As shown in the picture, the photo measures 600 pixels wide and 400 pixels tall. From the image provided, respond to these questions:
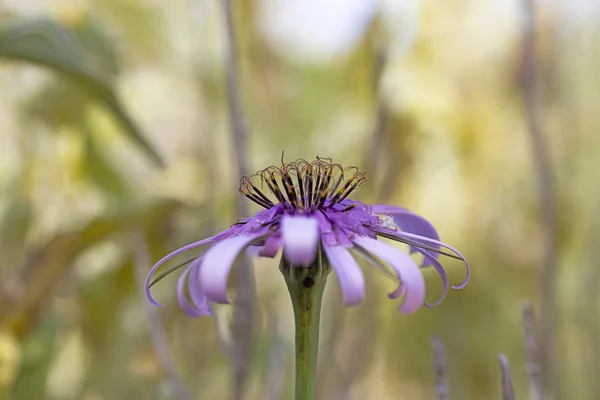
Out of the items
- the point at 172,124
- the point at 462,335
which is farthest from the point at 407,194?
the point at 172,124

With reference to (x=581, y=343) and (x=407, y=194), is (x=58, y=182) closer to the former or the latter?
(x=407, y=194)

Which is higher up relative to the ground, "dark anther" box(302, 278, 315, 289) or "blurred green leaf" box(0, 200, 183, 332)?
"dark anther" box(302, 278, 315, 289)

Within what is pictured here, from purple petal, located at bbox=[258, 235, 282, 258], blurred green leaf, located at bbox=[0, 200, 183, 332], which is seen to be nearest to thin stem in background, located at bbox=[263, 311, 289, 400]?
blurred green leaf, located at bbox=[0, 200, 183, 332]

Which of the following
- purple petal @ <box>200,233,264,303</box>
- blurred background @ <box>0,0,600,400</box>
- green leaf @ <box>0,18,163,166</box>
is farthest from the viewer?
blurred background @ <box>0,0,600,400</box>

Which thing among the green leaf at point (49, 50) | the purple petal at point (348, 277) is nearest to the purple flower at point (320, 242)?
the purple petal at point (348, 277)

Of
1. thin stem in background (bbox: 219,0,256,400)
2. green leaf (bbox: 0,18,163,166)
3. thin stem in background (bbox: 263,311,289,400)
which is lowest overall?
thin stem in background (bbox: 263,311,289,400)

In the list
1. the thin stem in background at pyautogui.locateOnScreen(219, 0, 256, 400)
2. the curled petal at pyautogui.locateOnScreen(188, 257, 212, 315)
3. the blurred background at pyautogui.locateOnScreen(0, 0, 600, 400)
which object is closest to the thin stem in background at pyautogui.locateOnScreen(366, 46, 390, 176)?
the blurred background at pyautogui.locateOnScreen(0, 0, 600, 400)

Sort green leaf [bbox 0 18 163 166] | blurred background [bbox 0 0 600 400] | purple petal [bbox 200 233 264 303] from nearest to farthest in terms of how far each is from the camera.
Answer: purple petal [bbox 200 233 264 303] < green leaf [bbox 0 18 163 166] < blurred background [bbox 0 0 600 400]

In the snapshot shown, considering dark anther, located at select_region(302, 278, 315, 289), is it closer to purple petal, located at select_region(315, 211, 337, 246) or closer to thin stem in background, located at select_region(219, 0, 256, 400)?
purple petal, located at select_region(315, 211, 337, 246)

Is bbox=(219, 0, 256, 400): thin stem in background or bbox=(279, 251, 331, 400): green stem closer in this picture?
bbox=(279, 251, 331, 400): green stem

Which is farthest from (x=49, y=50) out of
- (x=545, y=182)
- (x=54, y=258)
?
(x=545, y=182)
